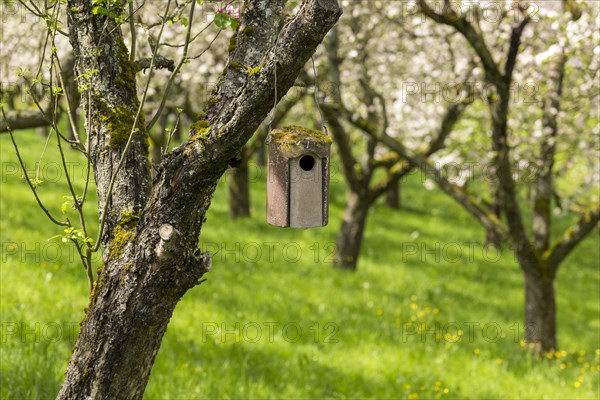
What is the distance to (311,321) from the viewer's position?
882 centimetres

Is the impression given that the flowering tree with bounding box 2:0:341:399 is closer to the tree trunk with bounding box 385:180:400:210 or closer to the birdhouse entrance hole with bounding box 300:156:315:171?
the birdhouse entrance hole with bounding box 300:156:315:171

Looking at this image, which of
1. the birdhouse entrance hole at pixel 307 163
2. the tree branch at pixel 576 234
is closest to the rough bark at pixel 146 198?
the birdhouse entrance hole at pixel 307 163

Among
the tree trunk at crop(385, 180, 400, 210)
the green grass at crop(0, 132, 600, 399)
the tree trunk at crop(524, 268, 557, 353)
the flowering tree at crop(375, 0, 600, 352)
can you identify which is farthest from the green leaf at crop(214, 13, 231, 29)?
the tree trunk at crop(385, 180, 400, 210)

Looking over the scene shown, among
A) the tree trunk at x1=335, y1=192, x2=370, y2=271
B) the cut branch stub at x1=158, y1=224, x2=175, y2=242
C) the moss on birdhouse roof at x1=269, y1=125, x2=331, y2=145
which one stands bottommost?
the tree trunk at x1=335, y1=192, x2=370, y2=271

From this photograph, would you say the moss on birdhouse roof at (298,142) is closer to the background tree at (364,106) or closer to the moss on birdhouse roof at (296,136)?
the moss on birdhouse roof at (296,136)

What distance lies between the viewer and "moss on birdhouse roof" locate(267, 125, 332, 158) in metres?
3.82

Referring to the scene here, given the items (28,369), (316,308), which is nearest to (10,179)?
(316,308)

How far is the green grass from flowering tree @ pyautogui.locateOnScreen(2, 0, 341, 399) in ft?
7.97

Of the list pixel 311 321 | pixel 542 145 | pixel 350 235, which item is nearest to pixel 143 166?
pixel 311 321

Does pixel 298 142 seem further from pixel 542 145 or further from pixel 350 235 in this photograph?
pixel 350 235

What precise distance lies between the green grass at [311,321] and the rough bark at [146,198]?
236cm

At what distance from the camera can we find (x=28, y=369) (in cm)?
587

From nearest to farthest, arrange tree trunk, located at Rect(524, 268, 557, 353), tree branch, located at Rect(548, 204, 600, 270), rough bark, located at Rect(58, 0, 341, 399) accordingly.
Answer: rough bark, located at Rect(58, 0, 341, 399), tree branch, located at Rect(548, 204, 600, 270), tree trunk, located at Rect(524, 268, 557, 353)

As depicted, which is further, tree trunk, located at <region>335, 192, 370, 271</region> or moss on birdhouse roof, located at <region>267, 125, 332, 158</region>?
tree trunk, located at <region>335, 192, 370, 271</region>
